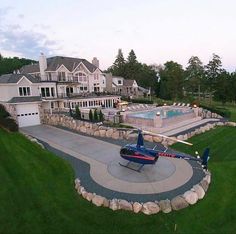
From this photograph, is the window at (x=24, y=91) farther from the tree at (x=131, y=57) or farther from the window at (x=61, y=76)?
the tree at (x=131, y=57)

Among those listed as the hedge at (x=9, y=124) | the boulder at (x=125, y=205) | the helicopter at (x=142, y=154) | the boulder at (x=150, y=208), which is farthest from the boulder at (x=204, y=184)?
the hedge at (x=9, y=124)

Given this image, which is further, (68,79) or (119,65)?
(119,65)

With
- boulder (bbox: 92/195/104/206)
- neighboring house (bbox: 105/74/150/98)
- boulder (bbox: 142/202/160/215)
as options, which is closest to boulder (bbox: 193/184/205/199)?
boulder (bbox: 142/202/160/215)

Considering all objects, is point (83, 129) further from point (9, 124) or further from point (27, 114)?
point (27, 114)

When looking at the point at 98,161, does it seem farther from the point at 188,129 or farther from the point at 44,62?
the point at 44,62

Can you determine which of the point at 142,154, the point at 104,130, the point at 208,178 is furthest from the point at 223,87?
the point at 142,154

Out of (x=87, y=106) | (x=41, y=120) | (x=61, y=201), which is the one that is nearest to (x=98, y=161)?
(x=61, y=201)
